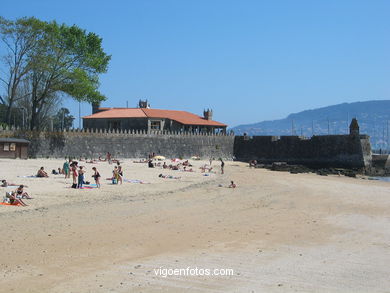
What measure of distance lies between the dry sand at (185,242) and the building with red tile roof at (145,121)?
98.7ft

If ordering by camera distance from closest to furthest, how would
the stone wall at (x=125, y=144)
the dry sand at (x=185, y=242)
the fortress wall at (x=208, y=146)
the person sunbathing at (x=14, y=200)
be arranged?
the dry sand at (x=185, y=242) → the person sunbathing at (x=14, y=200) → the stone wall at (x=125, y=144) → the fortress wall at (x=208, y=146)

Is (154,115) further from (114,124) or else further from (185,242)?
(185,242)

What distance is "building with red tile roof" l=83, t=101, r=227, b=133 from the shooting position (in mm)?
52844

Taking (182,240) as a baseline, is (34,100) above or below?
above

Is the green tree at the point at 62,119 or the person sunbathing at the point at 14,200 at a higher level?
the green tree at the point at 62,119

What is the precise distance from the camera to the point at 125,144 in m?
45.7

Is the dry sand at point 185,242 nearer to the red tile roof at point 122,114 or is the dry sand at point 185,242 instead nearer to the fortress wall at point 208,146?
the fortress wall at point 208,146

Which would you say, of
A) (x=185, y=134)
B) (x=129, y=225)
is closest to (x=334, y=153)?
(x=185, y=134)

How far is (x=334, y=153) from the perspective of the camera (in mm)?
51625

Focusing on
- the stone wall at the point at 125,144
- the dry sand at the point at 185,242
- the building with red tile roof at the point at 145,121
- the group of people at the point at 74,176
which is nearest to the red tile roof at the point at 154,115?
the building with red tile roof at the point at 145,121

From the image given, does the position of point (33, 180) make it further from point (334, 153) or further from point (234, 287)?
point (334, 153)

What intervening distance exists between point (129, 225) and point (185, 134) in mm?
37727

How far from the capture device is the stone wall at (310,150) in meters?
50.5

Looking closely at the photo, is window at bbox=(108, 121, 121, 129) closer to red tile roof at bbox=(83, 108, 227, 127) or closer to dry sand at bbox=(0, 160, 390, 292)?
red tile roof at bbox=(83, 108, 227, 127)
